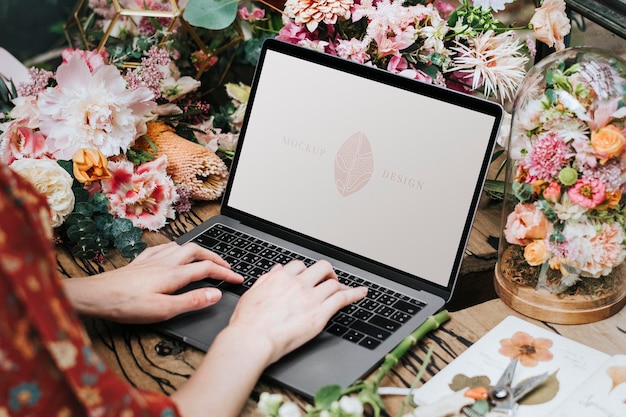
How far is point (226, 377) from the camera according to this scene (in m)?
0.87

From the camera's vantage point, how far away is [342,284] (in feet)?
3.70

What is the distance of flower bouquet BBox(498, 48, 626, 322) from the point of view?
1.02 meters

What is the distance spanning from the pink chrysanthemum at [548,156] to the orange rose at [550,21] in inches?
10.3

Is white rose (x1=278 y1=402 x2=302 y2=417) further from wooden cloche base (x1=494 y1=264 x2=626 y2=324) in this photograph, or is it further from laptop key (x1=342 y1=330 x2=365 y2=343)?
wooden cloche base (x1=494 y1=264 x2=626 y2=324)

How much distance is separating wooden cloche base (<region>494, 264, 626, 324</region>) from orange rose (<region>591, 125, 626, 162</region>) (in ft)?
0.70

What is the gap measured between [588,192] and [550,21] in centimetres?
35

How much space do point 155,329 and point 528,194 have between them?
562 mm

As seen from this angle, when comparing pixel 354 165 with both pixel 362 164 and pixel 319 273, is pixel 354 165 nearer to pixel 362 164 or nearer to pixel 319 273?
pixel 362 164

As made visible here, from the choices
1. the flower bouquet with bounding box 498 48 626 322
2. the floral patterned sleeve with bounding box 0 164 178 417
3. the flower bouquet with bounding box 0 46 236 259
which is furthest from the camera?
the flower bouquet with bounding box 0 46 236 259

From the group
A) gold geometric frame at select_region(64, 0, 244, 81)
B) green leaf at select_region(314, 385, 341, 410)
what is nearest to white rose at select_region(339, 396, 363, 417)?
green leaf at select_region(314, 385, 341, 410)

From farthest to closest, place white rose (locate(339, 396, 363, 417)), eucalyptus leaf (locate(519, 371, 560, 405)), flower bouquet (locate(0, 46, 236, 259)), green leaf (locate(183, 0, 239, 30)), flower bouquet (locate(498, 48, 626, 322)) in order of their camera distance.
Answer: green leaf (locate(183, 0, 239, 30)) → flower bouquet (locate(0, 46, 236, 259)) → flower bouquet (locate(498, 48, 626, 322)) → eucalyptus leaf (locate(519, 371, 560, 405)) → white rose (locate(339, 396, 363, 417))

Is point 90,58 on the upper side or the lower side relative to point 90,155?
upper

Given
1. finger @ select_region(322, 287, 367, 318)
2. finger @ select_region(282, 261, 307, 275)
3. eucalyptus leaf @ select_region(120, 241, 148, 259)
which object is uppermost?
finger @ select_region(282, 261, 307, 275)

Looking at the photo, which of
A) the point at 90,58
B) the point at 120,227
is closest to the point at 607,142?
the point at 120,227
